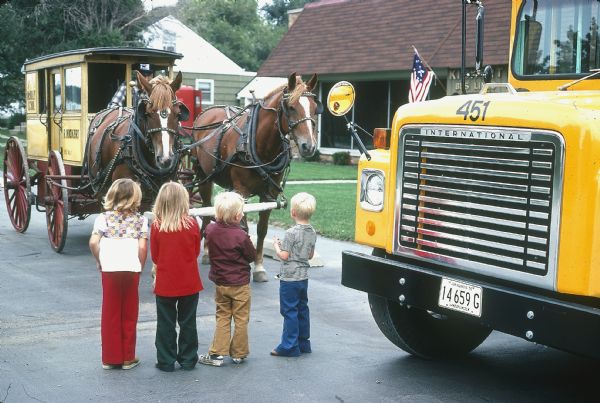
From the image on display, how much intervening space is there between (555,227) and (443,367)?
6.53 ft

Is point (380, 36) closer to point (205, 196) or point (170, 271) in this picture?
point (205, 196)

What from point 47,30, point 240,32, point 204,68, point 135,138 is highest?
point 240,32

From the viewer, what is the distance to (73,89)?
11.1 meters

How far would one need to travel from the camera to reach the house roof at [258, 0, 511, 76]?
2062 cm

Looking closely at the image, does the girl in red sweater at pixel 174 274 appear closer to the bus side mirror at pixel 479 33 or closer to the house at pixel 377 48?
the bus side mirror at pixel 479 33

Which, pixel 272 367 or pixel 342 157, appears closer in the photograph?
Answer: pixel 272 367

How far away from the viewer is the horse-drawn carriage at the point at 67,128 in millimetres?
10234

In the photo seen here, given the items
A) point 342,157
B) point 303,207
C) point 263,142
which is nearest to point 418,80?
point 263,142

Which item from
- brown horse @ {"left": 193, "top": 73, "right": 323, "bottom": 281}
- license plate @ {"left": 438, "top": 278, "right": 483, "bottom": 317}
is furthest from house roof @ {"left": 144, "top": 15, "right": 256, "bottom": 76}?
license plate @ {"left": 438, "top": 278, "right": 483, "bottom": 317}

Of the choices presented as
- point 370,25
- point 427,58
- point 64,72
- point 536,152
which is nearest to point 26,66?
point 64,72

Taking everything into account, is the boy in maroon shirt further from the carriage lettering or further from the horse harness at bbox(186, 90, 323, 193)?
the carriage lettering

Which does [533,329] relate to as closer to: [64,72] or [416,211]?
[416,211]

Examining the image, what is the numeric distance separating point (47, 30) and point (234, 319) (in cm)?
2662

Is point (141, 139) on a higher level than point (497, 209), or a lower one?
higher
